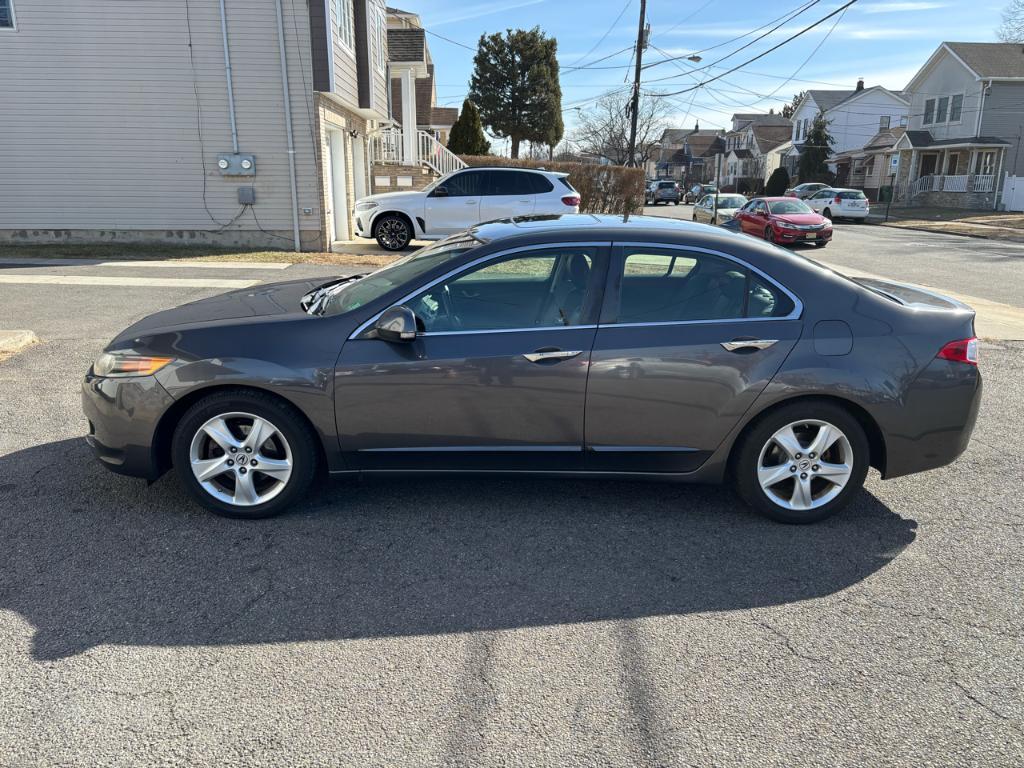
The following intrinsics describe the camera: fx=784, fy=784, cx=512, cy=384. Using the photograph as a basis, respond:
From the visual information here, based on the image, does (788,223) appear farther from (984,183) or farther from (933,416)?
(984,183)

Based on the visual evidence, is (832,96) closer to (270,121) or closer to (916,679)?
(270,121)

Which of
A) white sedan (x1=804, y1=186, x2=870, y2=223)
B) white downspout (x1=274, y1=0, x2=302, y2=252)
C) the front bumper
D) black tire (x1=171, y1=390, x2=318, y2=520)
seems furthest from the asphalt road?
white sedan (x1=804, y1=186, x2=870, y2=223)

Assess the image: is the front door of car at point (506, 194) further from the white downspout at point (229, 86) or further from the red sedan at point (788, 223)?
the red sedan at point (788, 223)

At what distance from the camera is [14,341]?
25.0ft

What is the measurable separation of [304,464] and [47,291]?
8845 millimetres

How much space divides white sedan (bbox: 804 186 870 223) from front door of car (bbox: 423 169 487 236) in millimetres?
23462

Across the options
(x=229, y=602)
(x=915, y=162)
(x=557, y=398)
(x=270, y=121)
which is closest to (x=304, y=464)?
(x=229, y=602)

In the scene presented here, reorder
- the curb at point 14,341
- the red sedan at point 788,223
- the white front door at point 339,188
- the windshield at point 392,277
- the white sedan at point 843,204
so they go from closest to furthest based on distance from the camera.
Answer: the windshield at point 392,277 < the curb at point 14,341 < the white front door at point 339,188 < the red sedan at point 788,223 < the white sedan at point 843,204

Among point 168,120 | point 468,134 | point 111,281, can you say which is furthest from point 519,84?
point 111,281

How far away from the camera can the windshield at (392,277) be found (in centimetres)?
428

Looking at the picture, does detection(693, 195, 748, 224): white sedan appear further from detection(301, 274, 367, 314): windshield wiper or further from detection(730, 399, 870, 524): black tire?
detection(730, 399, 870, 524): black tire

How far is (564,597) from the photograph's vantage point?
3.55 m

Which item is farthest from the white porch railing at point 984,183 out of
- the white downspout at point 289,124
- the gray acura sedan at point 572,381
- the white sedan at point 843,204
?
the gray acura sedan at point 572,381

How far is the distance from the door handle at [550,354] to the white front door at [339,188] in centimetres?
1512
